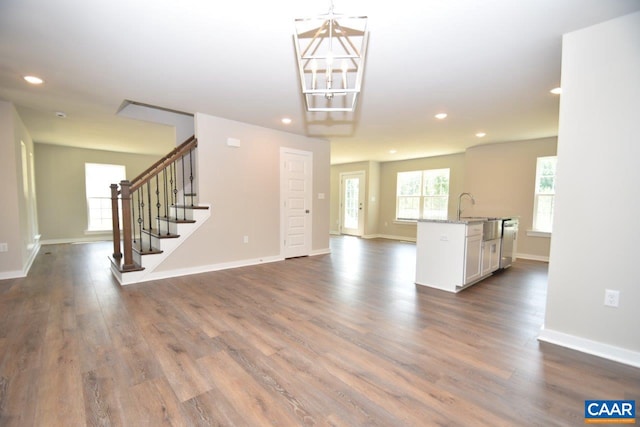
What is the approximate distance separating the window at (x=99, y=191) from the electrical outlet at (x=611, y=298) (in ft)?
30.2

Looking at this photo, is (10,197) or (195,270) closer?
(10,197)

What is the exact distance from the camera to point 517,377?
5.82 feet

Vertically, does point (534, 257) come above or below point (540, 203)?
below

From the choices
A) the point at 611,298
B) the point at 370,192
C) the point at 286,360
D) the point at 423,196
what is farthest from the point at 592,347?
the point at 370,192

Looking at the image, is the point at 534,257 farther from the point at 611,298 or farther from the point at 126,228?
the point at 126,228

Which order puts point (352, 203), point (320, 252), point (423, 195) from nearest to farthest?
point (320, 252)
point (423, 195)
point (352, 203)

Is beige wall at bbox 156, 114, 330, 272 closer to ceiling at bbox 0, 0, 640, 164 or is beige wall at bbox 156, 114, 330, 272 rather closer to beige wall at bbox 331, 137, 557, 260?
ceiling at bbox 0, 0, 640, 164

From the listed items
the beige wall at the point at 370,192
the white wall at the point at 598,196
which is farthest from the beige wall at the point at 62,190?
the white wall at the point at 598,196

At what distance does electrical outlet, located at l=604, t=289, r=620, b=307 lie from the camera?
1968 mm

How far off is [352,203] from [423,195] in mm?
2219

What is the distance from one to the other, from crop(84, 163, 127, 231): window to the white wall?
8950 mm

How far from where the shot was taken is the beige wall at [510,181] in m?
5.53

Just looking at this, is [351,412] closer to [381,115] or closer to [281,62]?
[281,62]

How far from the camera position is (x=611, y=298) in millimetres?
1990
